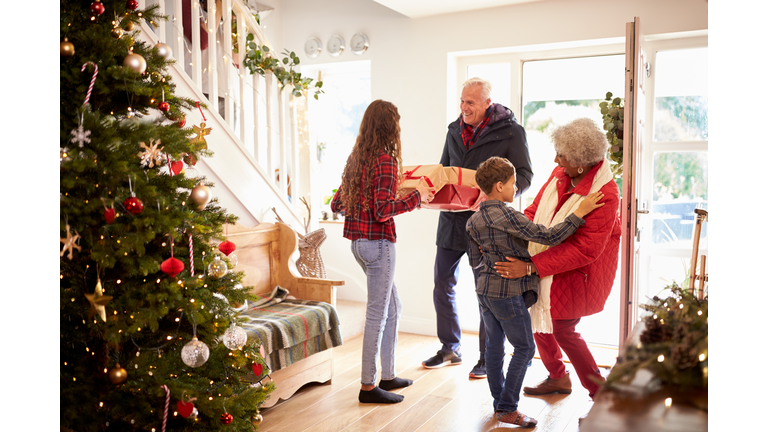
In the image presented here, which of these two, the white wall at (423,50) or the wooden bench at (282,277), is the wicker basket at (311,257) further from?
the white wall at (423,50)

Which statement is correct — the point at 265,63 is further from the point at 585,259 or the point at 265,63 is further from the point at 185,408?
the point at 185,408

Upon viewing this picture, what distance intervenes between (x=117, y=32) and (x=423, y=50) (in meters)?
2.74

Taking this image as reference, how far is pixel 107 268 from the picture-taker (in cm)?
163

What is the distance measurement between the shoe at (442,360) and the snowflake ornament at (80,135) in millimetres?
2437

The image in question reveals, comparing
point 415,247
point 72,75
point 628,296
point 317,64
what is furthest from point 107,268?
point 317,64

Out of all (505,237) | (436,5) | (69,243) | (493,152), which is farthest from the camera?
(436,5)

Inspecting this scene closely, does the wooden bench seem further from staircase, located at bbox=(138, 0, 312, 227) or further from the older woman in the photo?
the older woman

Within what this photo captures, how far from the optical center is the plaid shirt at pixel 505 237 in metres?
2.28

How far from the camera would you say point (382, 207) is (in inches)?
101

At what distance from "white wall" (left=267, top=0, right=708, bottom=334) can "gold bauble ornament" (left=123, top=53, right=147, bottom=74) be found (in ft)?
8.75

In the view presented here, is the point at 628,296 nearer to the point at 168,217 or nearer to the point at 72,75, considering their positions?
the point at 168,217

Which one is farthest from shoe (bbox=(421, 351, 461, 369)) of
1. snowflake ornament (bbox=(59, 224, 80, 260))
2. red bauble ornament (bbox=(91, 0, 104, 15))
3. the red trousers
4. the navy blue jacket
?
red bauble ornament (bbox=(91, 0, 104, 15))

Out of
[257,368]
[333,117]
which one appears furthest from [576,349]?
[333,117]
